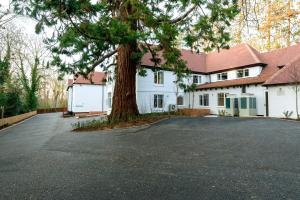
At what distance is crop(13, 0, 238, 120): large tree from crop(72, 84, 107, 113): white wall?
20014mm

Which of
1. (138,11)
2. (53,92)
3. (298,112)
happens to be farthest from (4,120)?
(53,92)

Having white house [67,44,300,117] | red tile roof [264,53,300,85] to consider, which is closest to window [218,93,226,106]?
white house [67,44,300,117]

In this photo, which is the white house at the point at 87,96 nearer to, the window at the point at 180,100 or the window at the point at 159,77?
the window at the point at 159,77

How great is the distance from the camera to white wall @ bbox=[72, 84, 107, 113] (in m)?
36.3

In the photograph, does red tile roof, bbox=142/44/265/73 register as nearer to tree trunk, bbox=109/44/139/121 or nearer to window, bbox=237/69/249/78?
window, bbox=237/69/249/78

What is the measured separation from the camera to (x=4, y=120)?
19.4 metres

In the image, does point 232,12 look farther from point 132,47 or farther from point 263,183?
point 263,183

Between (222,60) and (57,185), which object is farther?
(222,60)

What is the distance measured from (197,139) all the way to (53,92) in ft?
184

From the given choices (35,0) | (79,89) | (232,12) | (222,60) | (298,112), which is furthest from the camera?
(79,89)

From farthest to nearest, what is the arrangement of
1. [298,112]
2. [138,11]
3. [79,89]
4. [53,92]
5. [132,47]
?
1. [53,92]
2. [79,89]
3. [298,112]
4. [132,47]
5. [138,11]

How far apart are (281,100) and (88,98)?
92.1 feet

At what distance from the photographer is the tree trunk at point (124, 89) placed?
1565 cm

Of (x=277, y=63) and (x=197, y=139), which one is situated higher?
(x=277, y=63)
